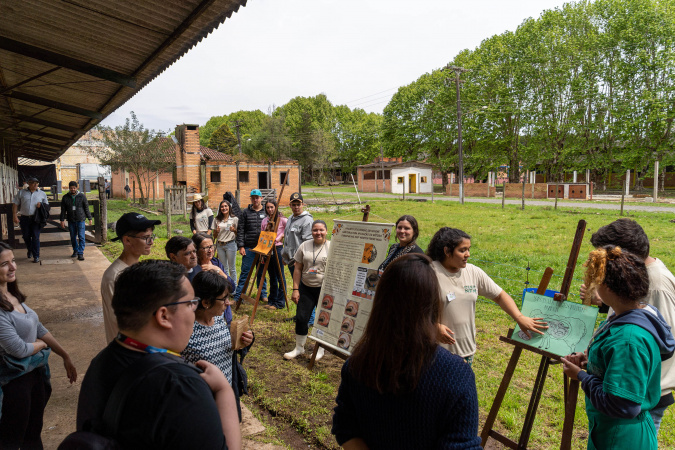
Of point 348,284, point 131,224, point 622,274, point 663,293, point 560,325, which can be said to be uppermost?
point 131,224

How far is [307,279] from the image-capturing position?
539cm

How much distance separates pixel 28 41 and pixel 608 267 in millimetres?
6689

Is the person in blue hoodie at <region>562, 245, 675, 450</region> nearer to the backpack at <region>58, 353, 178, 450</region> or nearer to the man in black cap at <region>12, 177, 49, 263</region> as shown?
the backpack at <region>58, 353, 178, 450</region>

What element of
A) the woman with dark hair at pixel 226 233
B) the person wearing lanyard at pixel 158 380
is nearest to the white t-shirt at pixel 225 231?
the woman with dark hair at pixel 226 233

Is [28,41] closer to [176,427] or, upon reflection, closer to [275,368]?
[275,368]

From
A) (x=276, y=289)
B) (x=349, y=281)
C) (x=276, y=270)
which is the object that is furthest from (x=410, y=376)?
(x=276, y=289)

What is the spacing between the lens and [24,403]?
2.65 metres

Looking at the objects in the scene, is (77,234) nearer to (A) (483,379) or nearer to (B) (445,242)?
(A) (483,379)

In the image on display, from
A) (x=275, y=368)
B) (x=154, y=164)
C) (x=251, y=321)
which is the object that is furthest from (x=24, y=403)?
(x=154, y=164)

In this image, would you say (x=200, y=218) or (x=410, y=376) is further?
(x=200, y=218)

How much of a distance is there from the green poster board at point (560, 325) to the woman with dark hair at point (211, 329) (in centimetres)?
195

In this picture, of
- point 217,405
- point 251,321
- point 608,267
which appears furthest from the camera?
point 251,321

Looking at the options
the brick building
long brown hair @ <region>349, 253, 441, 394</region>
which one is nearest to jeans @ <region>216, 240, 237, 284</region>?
long brown hair @ <region>349, 253, 441, 394</region>

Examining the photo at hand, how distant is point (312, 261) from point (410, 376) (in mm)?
3936
